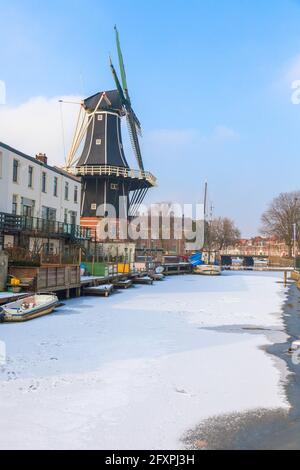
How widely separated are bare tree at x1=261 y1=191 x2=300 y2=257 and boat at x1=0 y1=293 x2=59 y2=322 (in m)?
67.6

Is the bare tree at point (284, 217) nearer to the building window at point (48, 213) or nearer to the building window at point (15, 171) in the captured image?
the building window at point (48, 213)

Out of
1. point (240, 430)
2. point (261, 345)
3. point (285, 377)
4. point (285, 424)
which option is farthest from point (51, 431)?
point (261, 345)

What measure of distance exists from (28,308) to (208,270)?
43.9m

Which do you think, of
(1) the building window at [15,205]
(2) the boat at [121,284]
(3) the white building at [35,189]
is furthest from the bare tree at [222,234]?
(1) the building window at [15,205]

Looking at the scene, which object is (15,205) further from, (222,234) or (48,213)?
(222,234)

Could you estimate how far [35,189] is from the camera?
32969 mm

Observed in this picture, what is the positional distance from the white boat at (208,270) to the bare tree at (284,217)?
27.3m

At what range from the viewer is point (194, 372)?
10.2 m

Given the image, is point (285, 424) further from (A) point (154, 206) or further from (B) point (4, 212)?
(A) point (154, 206)

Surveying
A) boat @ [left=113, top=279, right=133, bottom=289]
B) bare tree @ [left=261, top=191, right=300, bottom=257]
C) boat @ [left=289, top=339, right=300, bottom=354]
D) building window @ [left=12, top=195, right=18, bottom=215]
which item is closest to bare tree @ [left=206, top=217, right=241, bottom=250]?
bare tree @ [left=261, top=191, right=300, bottom=257]

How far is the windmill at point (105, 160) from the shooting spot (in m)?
50.4

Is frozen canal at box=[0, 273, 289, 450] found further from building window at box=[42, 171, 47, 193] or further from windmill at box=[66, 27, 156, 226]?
windmill at box=[66, 27, 156, 226]

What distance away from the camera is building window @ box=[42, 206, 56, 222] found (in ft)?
113

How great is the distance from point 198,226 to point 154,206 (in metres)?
12.9
